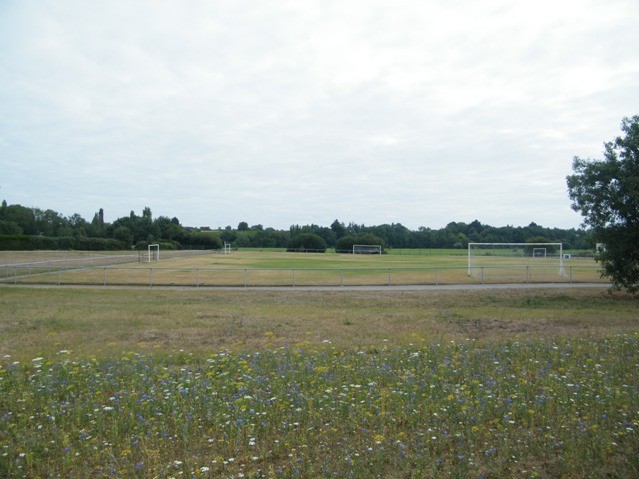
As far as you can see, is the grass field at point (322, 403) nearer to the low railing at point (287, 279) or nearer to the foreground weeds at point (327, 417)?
the foreground weeds at point (327, 417)

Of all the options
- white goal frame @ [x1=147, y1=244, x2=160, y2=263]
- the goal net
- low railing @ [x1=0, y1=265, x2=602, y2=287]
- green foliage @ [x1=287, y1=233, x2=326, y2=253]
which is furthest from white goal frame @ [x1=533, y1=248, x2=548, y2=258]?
green foliage @ [x1=287, y1=233, x2=326, y2=253]

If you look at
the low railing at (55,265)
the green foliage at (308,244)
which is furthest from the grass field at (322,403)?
the green foliage at (308,244)

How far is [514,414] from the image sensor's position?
6.15 m

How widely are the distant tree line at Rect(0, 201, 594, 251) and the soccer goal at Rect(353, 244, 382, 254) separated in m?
5.40

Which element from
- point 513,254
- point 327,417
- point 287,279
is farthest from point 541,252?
point 327,417

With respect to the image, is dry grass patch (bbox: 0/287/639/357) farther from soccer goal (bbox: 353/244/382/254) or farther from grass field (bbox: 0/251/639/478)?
soccer goal (bbox: 353/244/382/254)

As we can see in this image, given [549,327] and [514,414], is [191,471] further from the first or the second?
[549,327]

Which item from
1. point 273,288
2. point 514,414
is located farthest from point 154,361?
point 273,288

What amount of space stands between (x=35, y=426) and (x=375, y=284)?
1035 inches

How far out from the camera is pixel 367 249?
123688 millimetres

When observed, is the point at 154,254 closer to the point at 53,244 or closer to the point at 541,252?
the point at 53,244

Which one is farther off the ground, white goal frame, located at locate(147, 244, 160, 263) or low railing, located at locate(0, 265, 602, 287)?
white goal frame, located at locate(147, 244, 160, 263)

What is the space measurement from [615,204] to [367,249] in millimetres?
102059

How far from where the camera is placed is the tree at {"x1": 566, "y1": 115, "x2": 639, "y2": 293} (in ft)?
70.6
